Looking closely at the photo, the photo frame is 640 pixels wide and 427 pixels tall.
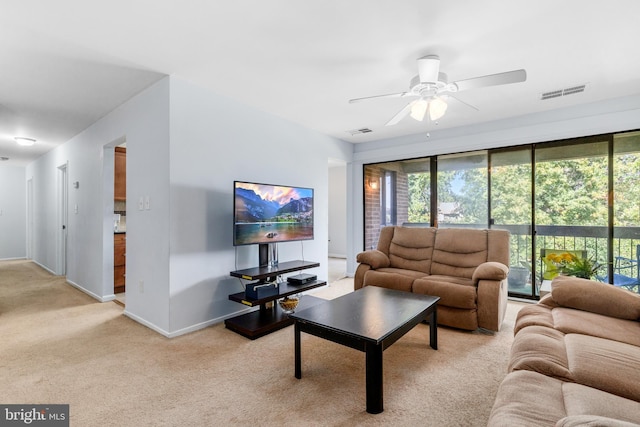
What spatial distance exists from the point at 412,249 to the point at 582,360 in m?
2.41

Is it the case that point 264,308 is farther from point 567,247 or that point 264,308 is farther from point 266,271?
point 567,247

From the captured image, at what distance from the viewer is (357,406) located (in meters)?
1.76

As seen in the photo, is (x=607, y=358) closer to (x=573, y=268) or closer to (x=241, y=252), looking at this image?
(x=573, y=268)

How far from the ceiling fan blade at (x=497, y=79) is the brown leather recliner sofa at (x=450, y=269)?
161 cm

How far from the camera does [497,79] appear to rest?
2188 millimetres

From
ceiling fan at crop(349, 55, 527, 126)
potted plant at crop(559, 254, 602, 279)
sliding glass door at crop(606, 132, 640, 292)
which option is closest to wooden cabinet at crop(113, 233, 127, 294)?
ceiling fan at crop(349, 55, 527, 126)

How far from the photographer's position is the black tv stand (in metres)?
2.82

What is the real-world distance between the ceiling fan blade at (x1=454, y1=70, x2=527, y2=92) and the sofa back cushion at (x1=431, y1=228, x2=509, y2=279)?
5.58 feet

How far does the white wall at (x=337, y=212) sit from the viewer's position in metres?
7.70

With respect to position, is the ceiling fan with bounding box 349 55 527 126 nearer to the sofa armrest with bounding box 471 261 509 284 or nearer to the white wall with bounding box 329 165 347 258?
the sofa armrest with bounding box 471 261 509 284

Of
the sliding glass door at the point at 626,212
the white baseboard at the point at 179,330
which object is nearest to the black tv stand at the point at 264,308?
the white baseboard at the point at 179,330

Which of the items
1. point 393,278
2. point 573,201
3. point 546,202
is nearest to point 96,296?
point 393,278

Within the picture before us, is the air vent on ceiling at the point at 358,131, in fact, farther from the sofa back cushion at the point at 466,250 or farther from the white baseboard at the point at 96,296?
the white baseboard at the point at 96,296

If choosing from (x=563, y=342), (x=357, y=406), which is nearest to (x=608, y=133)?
(x=563, y=342)
